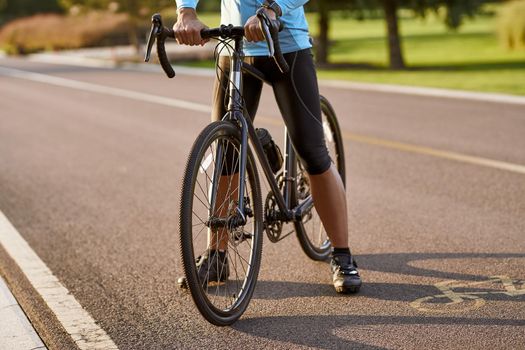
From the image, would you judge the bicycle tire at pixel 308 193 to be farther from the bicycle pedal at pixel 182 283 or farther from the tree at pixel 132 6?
the tree at pixel 132 6

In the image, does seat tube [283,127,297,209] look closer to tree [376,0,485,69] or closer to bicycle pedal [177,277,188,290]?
bicycle pedal [177,277,188,290]

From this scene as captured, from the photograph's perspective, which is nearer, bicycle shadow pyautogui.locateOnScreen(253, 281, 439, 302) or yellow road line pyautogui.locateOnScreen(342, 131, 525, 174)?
bicycle shadow pyautogui.locateOnScreen(253, 281, 439, 302)

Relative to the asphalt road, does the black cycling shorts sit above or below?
above

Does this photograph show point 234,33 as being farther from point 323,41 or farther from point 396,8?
point 323,41

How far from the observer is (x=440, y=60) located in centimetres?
2728

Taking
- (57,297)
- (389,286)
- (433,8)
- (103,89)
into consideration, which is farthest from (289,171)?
(433,8)

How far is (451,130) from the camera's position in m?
11.3

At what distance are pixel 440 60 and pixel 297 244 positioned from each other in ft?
72.6

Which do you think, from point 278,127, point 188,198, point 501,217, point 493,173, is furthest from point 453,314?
point 278,127

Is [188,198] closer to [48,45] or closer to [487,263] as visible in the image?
[487,263]

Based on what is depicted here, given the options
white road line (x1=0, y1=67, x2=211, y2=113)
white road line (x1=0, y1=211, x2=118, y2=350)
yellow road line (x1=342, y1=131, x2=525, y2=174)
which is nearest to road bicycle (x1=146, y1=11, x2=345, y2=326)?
white road line (x1=0, y1=211, x2=118, y2=350)

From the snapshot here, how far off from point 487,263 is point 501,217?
1.27 meters

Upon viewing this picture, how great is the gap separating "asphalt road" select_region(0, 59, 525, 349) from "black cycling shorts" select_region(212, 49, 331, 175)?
Result: 78 centimetres

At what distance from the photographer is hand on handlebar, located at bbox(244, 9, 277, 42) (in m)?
4.17
